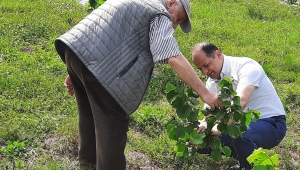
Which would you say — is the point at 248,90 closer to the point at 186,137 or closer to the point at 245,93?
the point at 245,93

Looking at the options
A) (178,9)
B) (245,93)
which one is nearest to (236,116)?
Result: (245,93)

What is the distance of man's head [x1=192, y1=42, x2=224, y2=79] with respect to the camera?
12.5 feet

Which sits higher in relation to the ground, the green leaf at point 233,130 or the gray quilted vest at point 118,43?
the gray quilted vest at point 118,43

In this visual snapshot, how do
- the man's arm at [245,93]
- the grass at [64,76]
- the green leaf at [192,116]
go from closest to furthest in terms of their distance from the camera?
the green leaf at [192,116] → the man's arm at [245,93] → the grass at [64,76]

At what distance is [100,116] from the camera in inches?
133

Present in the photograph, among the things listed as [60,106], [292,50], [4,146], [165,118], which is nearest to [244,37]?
[292,50]

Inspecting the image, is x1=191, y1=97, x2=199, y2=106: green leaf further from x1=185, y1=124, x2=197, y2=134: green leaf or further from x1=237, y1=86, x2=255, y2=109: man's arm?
x1=237, y1=86, x2=255, y2=109: man's arm

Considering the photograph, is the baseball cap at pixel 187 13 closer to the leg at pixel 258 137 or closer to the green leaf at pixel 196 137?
the green leaf at pixel 196 137

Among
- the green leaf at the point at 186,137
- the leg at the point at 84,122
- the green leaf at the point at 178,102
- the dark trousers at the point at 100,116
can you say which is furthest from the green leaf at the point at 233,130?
the leg at the point at 84,122

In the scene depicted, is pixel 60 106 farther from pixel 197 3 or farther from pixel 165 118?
pixel 197 3

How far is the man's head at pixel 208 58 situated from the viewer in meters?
3.80

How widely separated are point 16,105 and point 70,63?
2.00m

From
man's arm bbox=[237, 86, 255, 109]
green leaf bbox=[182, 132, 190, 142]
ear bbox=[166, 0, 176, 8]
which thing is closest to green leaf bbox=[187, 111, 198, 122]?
green leaf bbox=[182, 132, 190, 142]

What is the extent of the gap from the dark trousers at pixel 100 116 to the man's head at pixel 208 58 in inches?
30.9
